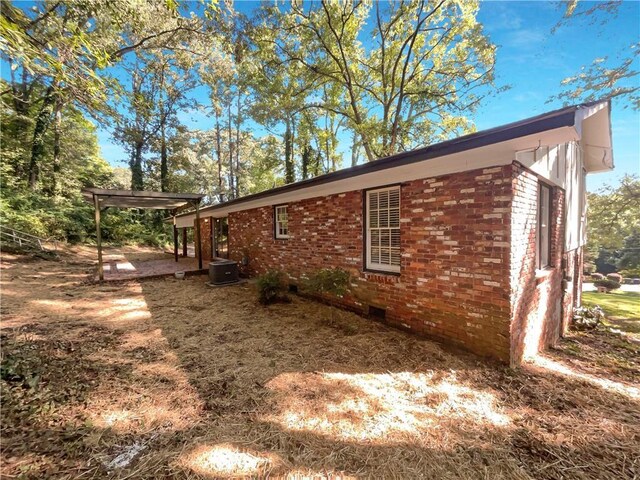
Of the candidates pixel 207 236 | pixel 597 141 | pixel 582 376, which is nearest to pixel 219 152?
pixel 207 236

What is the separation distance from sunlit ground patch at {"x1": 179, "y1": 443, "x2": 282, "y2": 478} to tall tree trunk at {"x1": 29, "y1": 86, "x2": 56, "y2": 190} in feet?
71.8

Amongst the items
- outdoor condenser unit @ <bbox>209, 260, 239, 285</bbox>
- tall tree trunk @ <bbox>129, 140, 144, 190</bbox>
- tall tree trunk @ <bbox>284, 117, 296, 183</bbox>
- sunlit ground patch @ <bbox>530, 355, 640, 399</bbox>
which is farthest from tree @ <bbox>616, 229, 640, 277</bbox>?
tall tree trunk @ <bbox>129, 140, 144, 190</bbox>

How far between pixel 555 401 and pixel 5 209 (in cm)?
A: 2061

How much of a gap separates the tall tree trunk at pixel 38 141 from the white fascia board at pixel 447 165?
1941cm

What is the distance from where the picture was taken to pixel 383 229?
16.8 feet

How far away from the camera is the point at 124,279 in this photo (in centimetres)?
891

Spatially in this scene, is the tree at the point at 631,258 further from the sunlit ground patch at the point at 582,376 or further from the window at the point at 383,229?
the window at the point at 383,229

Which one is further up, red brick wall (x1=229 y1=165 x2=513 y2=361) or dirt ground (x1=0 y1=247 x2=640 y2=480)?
red brick wall (x1=229 y1=165 x2=513 y2=361)

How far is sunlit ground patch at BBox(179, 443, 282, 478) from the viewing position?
1.91 meters

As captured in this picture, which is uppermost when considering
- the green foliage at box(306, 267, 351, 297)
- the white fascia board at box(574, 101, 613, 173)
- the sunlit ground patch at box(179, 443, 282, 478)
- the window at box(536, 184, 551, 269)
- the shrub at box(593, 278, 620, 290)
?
the white fascia board at box(574, 101, 613, 173)

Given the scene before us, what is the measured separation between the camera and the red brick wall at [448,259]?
3527 millimetres

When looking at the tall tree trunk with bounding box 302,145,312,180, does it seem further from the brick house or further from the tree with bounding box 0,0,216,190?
the tree with bounding box 0,0,216,190

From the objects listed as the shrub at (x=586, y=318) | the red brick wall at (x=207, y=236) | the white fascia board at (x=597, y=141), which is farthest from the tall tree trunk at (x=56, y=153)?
the shrub at (x=586, y=318)

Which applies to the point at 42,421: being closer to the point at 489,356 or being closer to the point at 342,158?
the point at 489,356
